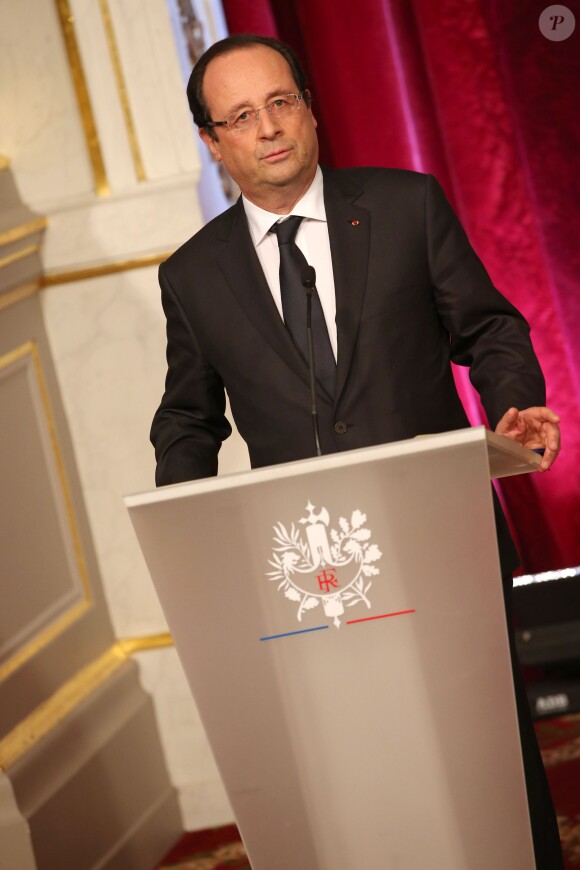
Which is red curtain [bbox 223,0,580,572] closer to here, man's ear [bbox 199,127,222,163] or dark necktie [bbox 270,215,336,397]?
man's ear [bbox 199,127,222,163]

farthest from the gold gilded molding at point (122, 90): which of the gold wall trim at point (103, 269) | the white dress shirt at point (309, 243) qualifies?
the white dress shirt at point (309, 243)

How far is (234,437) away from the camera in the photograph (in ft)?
10.3

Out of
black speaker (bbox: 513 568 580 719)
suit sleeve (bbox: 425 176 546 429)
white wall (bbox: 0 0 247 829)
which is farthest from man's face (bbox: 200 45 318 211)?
black speaker (bbox: 513 568 580 719)

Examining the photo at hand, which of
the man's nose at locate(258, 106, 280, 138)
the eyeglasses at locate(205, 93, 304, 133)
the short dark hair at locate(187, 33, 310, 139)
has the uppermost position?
the short dark hair at locate(187, 33, 310, 139)

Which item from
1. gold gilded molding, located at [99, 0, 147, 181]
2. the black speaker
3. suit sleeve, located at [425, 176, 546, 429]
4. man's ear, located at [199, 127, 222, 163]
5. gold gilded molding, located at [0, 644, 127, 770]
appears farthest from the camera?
the black speaker

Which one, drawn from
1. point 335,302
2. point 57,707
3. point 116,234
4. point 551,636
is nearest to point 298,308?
point 335,302

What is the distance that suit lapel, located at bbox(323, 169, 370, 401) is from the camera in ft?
6.54

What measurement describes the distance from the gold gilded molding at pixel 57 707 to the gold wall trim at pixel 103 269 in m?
1.05

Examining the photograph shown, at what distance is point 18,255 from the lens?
118 inches

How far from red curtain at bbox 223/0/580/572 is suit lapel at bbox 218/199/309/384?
4.60 ft

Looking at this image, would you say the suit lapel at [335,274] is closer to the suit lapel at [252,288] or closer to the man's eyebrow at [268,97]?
the suit lapel at [252,288]

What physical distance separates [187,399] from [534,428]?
76cm

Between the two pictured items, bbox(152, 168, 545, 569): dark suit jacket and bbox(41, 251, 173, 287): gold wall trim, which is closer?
bbox(152, 168, 545, 569): dark suit jacket

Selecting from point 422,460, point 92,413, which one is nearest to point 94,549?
point 92,413
